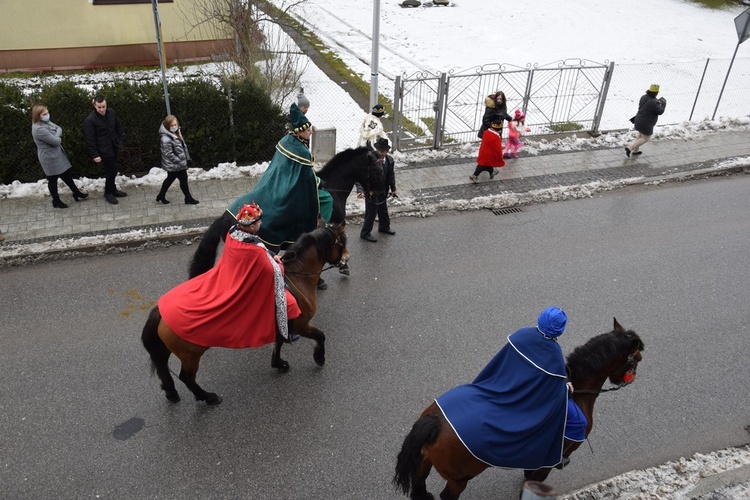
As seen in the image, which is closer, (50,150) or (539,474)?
(539,474)

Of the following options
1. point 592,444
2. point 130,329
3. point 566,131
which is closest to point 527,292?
point 592,444

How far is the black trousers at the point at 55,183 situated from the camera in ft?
29.3

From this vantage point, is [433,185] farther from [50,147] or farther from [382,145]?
[50,147]

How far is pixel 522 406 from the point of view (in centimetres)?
419

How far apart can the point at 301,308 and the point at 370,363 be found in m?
1.11

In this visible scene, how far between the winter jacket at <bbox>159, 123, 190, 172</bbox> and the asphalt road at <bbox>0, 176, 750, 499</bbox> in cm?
149

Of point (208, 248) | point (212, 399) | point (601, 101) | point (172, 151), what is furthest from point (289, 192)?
point (601, 101)

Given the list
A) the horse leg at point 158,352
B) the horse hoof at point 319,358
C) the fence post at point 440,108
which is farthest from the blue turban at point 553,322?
the fence post at point 440,108

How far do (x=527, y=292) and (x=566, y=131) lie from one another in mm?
6554

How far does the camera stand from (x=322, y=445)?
17.9 feet

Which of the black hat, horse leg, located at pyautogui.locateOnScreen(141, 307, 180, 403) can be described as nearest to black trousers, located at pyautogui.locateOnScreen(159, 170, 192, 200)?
the black hat

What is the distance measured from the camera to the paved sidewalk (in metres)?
8.81

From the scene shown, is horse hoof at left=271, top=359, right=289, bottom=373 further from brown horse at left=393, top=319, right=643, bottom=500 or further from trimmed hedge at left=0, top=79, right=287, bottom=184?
trimmed hedge at left=0, top=79, right=287, bottom=184

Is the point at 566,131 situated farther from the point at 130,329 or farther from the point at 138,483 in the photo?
the point at 138,483
